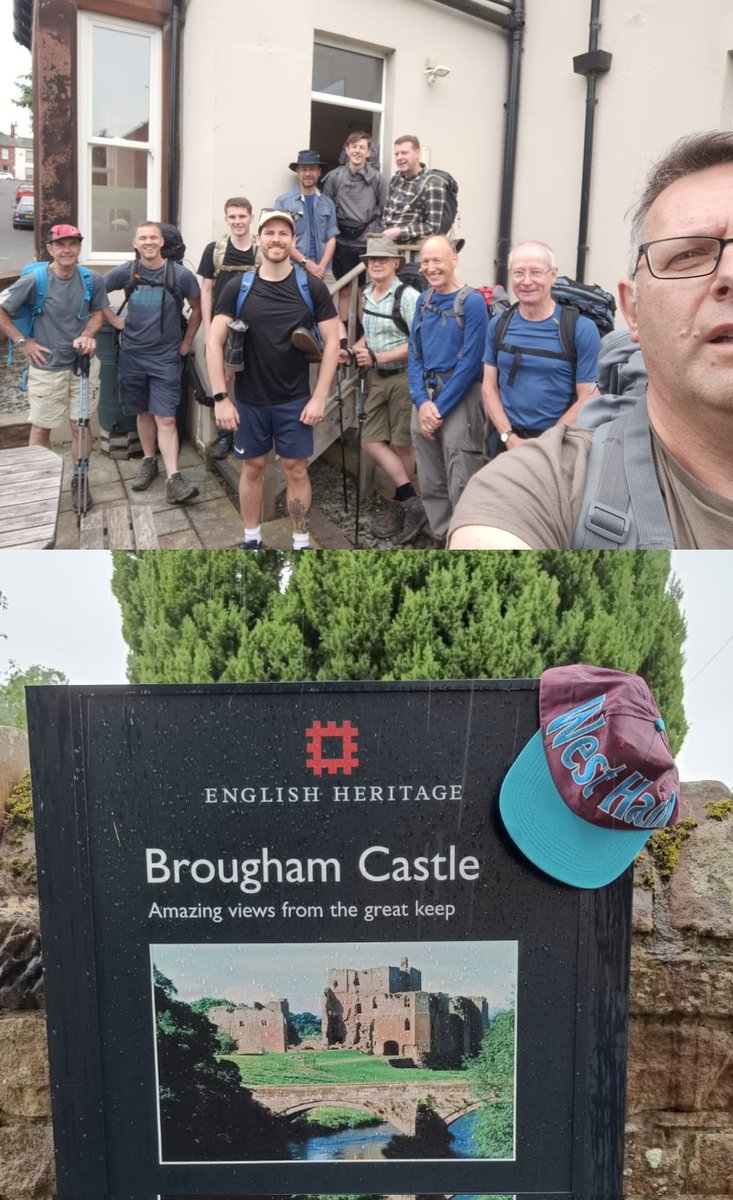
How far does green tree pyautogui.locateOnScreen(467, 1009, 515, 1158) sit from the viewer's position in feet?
5.64

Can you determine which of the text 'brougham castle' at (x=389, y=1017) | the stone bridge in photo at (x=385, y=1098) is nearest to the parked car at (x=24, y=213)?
the text 'brougham castle' at (x=389, y=1017)

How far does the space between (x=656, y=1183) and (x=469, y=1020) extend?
745mm

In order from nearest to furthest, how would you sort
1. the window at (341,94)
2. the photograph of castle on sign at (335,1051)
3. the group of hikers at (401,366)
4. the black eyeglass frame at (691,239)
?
the black eyeglass frame at (691,239)
the group of hikers at (401,366)
the window at (341,94)
the photograph of castle on sign at (335,1051)

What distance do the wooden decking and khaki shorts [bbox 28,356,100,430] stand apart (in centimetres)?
5

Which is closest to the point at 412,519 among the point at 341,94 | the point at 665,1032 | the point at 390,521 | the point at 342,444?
the point at 390,521

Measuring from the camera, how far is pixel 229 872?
1.69 metres

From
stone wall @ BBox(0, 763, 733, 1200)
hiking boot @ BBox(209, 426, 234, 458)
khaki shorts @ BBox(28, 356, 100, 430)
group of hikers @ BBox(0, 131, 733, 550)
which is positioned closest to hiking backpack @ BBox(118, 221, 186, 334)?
group of hikers @ BBox(0, 131, 733, 550)

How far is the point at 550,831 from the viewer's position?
5.46 ft

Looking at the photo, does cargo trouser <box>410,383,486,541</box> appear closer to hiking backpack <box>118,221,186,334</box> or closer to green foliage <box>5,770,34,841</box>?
hiking backpack <box>118,221,186,334</box>

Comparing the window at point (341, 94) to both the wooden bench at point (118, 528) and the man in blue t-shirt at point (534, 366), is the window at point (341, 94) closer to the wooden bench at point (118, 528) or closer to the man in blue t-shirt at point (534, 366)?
the man in blue t-shirt at point (534, 366)

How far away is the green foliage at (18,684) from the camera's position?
184cm

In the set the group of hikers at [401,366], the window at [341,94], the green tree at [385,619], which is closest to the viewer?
the group of hikers at [401,366]

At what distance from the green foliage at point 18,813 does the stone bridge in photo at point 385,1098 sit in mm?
734

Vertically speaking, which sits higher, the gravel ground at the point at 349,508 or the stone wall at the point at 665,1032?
the gravel ground at the point at 349,508
